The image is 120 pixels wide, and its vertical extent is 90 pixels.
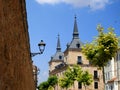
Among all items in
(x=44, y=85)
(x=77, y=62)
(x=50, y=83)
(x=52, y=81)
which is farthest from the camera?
(x=44, y=85)

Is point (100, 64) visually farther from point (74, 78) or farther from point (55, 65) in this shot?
point (55, 65)

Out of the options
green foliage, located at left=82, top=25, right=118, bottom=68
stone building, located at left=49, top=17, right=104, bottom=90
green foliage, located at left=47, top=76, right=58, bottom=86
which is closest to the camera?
green foliage, located at left=82, top=25, right=118, bottom=68

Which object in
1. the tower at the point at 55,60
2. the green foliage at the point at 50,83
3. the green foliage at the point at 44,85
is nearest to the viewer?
the green foliage at the point at 50,83

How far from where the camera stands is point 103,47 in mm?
47594

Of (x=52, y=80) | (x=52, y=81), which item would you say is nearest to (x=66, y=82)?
(x=52, y=80)

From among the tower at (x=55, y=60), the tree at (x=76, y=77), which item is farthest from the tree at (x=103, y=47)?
the tower at (x=55, y=60)

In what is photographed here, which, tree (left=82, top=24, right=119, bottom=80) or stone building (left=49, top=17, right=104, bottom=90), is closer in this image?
tree (left=82, top=24, right=119, bottom=80)

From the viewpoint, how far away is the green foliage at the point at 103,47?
47.7 m

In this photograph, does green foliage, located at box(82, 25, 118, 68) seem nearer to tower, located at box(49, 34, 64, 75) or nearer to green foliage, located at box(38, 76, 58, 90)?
green foliage, located at box(38, 76, 58, 90)

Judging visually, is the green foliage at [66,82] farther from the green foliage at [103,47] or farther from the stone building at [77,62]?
the green foliage at [103,47]

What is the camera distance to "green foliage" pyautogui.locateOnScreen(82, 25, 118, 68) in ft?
156

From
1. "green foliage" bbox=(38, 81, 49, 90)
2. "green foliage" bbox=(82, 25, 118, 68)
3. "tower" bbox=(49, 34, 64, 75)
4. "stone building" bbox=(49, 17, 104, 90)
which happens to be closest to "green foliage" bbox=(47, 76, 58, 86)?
"green foliage" bbox=(38, 81, 49, 90)

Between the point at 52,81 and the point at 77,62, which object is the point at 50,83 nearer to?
the point at 52,81

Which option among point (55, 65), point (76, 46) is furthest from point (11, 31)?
point (55, 65)
